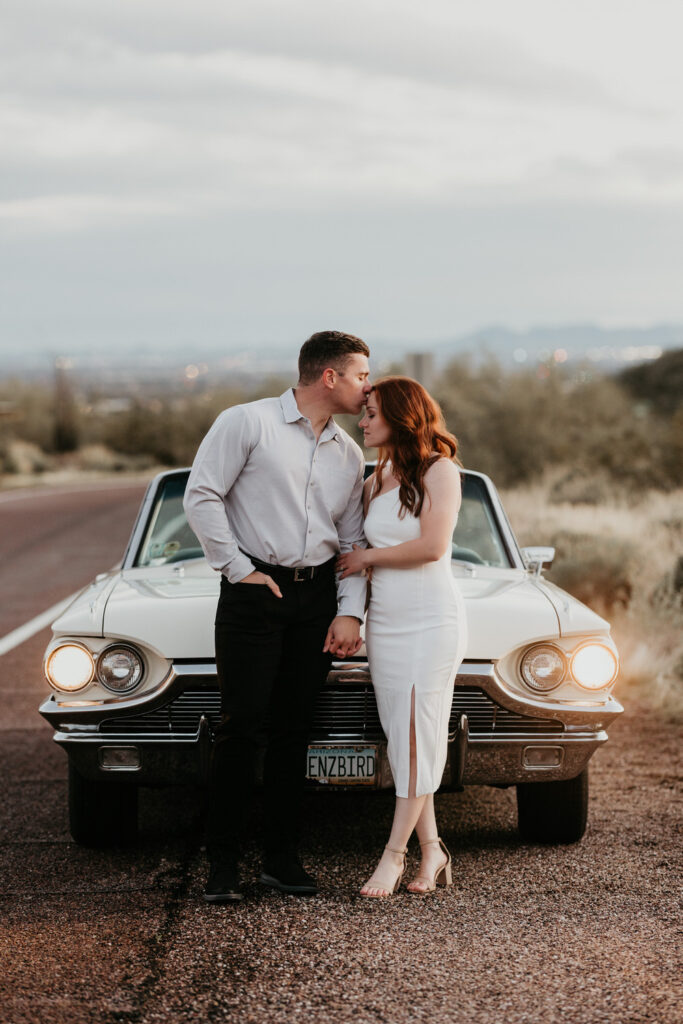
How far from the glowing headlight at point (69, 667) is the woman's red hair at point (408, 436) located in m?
1.33

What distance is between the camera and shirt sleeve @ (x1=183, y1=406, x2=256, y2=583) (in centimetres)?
415

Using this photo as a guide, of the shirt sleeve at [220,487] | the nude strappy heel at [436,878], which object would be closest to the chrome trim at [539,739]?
the nude strappy heel at [436,878]

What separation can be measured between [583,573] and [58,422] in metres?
60.6

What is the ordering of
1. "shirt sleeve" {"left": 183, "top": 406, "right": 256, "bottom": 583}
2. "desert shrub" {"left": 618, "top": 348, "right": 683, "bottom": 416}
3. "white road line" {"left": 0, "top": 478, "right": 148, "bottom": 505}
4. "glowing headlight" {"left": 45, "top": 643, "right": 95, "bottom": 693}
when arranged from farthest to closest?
"desert shrub" {"left": 618, "top": 348, "right": 683, "bottom": 416}, "white road line" {"left": 0, "top": 478, "right": 148, "bottom": 505}, "glowing headlight" {"left": 45, "top": 643, "right": 95, "bottom": 693}, "shirt sleeve" {"left": 183, "top": 406, "right": 256, "bottom": 583}

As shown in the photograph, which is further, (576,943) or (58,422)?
(58,422)

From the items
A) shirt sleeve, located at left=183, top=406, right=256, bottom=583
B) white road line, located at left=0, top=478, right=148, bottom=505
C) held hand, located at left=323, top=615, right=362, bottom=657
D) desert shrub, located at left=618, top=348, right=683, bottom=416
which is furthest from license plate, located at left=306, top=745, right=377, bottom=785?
desert shrub, located at left=618, top=348, right=683, bottom=416

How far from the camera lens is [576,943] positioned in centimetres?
384

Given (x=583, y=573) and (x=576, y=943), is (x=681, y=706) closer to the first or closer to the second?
(x=583, y=573)

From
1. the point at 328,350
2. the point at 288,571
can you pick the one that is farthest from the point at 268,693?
the point at 328,350

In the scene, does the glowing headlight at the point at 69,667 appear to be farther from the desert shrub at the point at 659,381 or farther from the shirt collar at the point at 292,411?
the desert shrub at the point at 659,381

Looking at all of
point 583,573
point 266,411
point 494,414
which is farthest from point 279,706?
point 494,414

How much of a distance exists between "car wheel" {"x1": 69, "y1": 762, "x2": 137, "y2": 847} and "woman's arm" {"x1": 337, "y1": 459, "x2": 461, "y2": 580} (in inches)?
55.1

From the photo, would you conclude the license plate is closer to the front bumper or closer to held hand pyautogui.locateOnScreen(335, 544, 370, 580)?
the front bumper

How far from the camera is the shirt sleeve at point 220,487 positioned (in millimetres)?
4148
